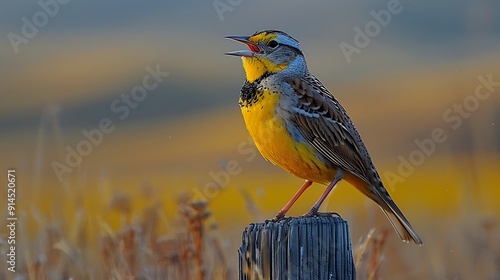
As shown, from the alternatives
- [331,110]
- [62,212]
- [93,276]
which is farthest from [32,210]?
[331,110]

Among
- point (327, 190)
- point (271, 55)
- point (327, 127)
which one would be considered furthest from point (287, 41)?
point (327, 190)

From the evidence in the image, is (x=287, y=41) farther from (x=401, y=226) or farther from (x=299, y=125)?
(x=401, y=226)

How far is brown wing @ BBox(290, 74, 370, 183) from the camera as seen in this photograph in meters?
5.20

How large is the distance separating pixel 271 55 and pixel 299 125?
585 mm

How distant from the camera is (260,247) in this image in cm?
393

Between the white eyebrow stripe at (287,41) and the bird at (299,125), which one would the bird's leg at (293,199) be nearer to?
the bird at (299,125)

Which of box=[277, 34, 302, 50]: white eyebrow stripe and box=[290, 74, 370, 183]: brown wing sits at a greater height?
box=[277, 34, 302, 50]: white eyebrow stripe

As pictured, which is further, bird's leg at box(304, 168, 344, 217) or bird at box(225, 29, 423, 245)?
bird at box(225, 29, 423, 245)

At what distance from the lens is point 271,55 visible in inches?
218

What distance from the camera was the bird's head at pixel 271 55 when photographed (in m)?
5.47

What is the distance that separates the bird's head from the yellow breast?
291 millimetres

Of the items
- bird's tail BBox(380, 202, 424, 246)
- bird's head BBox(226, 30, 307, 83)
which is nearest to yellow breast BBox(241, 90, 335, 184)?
bird's head BBox(226, 30, 307, 83)

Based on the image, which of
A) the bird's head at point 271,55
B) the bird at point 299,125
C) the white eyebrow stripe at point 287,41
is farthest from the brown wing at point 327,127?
the white eyebrow stripe at point 287,41

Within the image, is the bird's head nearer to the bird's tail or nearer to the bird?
the bird
